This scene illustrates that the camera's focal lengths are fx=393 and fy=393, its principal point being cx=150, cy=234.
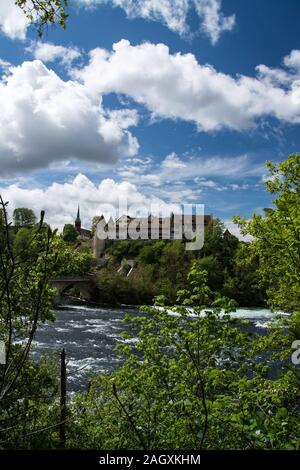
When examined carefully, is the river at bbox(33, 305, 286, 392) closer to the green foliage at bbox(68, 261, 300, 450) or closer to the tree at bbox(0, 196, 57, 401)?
the green foliage at bbox(68, 261, 300, 450)

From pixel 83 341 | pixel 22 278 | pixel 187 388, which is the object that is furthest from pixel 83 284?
pixel 22 278

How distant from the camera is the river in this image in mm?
23214

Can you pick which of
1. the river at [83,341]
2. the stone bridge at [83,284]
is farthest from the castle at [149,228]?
the river at [83,341]

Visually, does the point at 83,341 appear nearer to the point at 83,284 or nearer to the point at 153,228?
the point at 83,284

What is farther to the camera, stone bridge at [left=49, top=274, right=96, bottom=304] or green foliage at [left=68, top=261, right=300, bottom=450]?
stone bridge at [left=49, top=274, right=96, bottom=304]

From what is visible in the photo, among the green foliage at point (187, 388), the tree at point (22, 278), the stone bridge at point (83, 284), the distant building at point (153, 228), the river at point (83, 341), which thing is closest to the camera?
the tree at point (22, 278)

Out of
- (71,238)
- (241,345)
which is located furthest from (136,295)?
(241,345)

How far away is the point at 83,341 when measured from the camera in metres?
32.6

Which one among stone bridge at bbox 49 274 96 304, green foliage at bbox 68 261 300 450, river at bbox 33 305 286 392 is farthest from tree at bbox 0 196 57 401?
stone bridge at bbox 49 274 96 304

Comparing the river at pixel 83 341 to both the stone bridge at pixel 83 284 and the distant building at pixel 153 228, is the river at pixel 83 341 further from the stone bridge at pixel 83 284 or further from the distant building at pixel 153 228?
the distant building at pixel 153 228

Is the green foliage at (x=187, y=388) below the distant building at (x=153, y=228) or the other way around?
below

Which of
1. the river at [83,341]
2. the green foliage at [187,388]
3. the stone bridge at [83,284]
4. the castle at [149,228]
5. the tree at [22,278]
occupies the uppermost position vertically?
the castle at [149,228]

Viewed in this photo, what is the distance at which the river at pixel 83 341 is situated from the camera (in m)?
23.2

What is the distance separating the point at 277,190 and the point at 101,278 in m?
62.0
